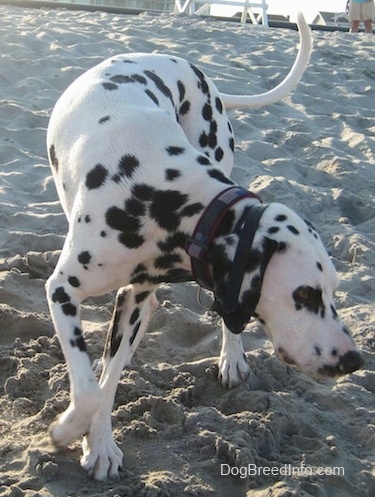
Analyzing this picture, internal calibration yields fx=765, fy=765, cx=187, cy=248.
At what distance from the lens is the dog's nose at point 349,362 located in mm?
2721

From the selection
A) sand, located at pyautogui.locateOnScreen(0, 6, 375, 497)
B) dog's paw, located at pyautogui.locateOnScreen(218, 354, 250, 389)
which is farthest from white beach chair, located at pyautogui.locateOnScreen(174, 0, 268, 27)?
dog's paw, located at pyautogui.locateOnScreen(218, 354, 250, 389)

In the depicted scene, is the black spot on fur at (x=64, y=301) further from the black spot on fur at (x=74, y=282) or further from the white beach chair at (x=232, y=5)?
the white beach chair at (x=232, y=5)

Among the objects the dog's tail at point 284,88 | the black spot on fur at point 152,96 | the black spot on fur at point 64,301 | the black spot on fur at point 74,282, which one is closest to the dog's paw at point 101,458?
the black spot on fur at point 64,301

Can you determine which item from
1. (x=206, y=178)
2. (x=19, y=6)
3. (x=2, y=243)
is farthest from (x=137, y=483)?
(x=19, y=6)

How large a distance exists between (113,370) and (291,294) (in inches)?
38.3

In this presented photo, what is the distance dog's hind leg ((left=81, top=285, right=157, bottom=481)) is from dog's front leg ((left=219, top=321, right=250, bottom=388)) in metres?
0.48

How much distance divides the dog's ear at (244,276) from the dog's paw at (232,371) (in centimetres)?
98

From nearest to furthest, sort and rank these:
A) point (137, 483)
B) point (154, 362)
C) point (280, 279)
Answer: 1. point (280, 279)
2. point (137, 483)
3. point (154, 362)

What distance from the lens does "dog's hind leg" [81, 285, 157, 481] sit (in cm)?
303

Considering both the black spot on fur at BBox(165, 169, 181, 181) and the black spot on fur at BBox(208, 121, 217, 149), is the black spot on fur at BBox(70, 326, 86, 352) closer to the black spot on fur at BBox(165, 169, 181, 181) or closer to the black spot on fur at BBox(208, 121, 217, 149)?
the black spot on fur at BBox(165, 169, 181, 181)

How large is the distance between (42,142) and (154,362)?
3.36 metres

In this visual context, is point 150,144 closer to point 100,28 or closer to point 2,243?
point 2,243

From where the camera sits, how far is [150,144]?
314 cm

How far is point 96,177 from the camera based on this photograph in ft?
10.1
